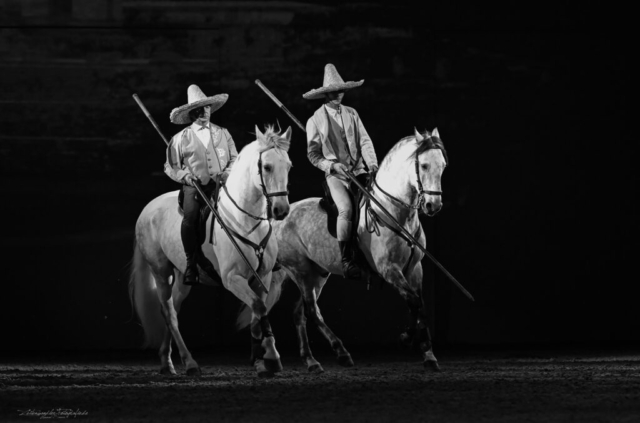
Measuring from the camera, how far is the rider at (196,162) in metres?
8.52

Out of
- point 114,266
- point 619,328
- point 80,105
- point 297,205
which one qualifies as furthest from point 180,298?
point 619,328

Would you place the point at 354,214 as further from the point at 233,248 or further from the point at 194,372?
the point at 194,372

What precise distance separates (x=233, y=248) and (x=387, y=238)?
3.80ft

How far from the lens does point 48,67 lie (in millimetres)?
10820

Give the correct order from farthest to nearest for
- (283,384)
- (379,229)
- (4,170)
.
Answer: (4,170), (379,229), (283,384)

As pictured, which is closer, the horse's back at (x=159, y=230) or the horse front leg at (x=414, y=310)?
the horse front leg at (x=414, y=310)

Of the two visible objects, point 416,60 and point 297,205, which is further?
point 416,60

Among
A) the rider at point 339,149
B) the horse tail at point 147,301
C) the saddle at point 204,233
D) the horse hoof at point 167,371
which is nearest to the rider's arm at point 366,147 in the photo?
the rider at point 339,149

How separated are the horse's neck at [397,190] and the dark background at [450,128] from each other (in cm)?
223

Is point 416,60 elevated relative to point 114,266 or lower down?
elevated

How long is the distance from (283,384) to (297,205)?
200cm

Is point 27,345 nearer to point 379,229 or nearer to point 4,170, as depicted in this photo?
point 4,170

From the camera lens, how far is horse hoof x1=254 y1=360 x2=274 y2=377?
8328 mm

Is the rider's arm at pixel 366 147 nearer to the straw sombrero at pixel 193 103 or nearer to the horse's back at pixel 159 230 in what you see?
the straw sombrero at pixel 193 103
